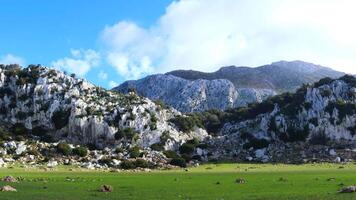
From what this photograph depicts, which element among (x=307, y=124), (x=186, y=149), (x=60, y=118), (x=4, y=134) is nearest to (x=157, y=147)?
(x=186, y=149)

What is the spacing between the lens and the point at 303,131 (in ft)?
487

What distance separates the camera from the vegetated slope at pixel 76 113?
146000mm

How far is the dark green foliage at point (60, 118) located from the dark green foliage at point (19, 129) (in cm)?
908

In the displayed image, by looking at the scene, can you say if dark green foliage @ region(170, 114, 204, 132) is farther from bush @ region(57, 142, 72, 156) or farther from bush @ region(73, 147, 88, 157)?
bush @ region(57, 142, 72, 156)

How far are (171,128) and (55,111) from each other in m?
37.4

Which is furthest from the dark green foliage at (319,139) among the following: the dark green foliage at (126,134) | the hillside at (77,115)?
the dark green foliage at (126,134)

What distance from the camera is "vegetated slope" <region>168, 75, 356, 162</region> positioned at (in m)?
139

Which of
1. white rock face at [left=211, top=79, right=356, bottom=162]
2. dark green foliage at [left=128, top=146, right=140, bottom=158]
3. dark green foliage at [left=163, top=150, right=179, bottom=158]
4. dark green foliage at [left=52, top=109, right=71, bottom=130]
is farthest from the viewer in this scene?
dark green foliage at [left=52, top=109, right=71, bottom=130]

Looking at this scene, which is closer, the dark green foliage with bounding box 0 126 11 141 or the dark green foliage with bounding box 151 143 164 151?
the dark green foliage with bounding box 0 126 11 141

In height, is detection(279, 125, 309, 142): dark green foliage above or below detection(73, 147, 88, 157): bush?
above

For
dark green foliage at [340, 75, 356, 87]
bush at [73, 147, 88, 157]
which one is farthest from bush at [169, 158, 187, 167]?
dark green foliage at [340, 75, 356, 87]

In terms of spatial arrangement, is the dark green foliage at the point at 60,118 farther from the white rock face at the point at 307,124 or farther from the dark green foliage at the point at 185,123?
the white rock face at the point at 307,124

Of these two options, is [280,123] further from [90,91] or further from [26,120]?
[26,120]

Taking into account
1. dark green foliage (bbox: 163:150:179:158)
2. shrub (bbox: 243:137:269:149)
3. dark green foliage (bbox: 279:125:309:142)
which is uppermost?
dark green foliage (bbox: 279:125:309:142)
